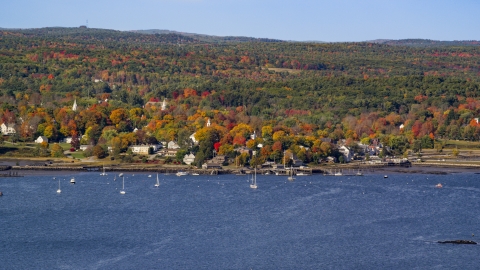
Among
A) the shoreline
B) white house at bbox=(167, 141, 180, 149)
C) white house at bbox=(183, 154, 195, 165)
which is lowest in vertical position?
the shoreline

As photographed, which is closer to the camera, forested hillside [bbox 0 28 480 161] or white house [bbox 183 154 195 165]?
white house [bbox 183 154 195 165]

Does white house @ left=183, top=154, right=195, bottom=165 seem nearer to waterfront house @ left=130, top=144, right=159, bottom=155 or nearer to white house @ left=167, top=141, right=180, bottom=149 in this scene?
waterfront house @ left=130, top=144, right=159, bottom=155

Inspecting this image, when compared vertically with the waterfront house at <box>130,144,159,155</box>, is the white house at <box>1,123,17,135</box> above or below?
above

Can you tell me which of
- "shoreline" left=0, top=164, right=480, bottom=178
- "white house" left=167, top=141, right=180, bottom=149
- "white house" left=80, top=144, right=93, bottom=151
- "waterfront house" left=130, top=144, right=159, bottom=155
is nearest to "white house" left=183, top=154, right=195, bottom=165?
"shoreline" left=0, top=164, right=480, bottom=178

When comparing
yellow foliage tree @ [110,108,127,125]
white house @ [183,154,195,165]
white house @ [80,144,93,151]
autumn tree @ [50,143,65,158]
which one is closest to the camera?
white house @ [183,154,195,165]

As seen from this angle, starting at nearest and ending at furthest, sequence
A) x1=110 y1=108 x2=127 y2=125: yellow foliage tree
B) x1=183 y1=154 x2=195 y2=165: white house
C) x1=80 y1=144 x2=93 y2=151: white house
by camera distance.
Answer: x1=183 y1=154 x2=195 y2=165: white house
x1=80 y1=144 x2=93 y2=151: white house
x1=110 y1=108 x2=127 y2=125: yellow foliage tree

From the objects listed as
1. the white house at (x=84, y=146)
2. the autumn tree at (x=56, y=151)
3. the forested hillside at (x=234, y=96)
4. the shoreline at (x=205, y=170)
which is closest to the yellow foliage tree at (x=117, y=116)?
the forested hillside at (x=234, y=96)
